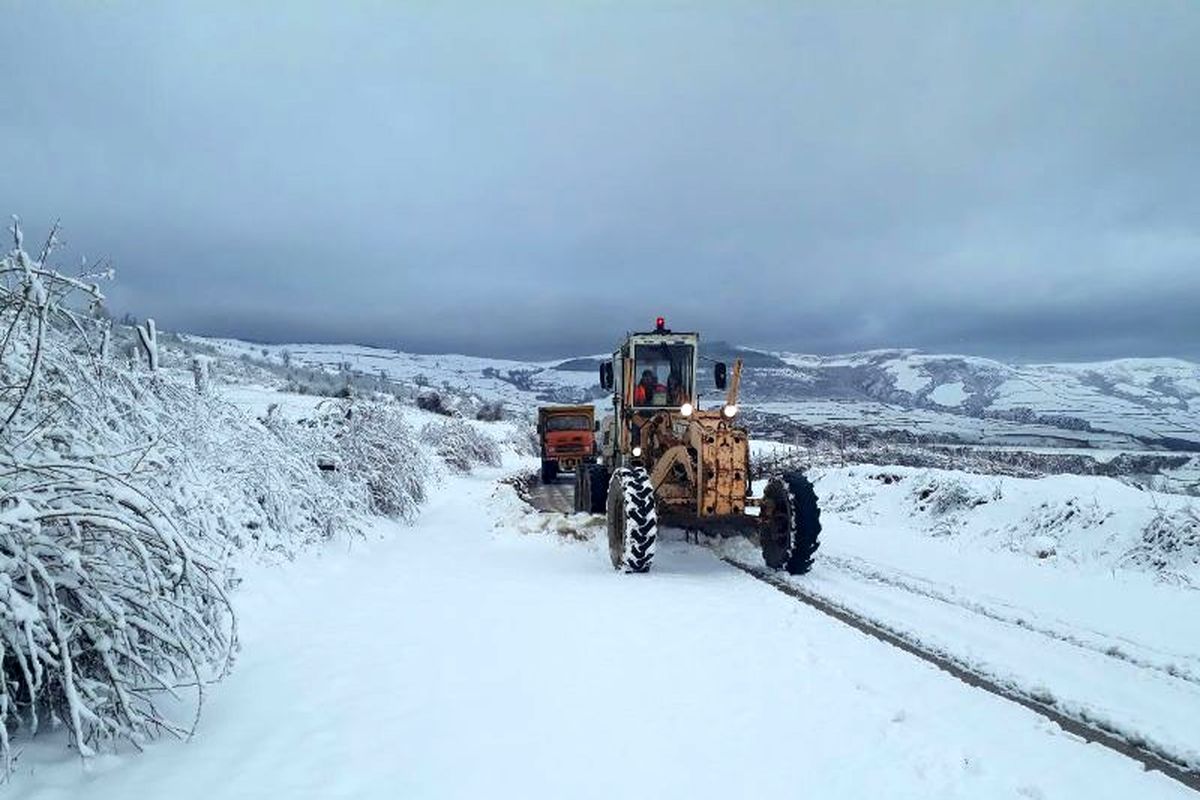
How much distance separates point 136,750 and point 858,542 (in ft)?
33.5

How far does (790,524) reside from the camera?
8.68m

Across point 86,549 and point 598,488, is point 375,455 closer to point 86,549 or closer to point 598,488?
point 598,488

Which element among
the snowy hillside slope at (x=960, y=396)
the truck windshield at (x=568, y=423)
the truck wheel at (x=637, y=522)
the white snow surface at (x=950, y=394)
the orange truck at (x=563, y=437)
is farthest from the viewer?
the white snow surface at (x=950, y=394)

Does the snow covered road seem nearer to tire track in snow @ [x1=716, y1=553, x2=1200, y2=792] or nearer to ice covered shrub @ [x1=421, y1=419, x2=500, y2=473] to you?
tire track in snow @ [x1=716, y1=553, x2=1200, y2=792]

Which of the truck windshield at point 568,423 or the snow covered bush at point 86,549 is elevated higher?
the snow covered bush at point 86,549

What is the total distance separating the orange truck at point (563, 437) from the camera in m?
26.7

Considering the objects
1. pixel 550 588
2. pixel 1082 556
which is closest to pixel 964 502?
pixel 1082 556

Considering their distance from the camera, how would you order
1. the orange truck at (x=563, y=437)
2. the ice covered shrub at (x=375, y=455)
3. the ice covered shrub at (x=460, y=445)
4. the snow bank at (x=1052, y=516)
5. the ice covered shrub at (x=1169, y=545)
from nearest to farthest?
the ice covered shrub at (x=1169, y=545)
the snow bank at (x=1052, y=516)
the ice covered shrub at (x=375, y=455)
the orange truck at (x=563, y=437)
the ice covered shrub at (x=460, y=445)

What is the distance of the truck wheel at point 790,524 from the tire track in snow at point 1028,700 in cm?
102

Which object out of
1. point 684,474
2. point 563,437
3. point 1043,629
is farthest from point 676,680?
point 563,437

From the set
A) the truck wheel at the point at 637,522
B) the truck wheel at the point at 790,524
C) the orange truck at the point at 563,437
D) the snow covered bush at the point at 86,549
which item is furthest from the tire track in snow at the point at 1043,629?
the orange truck at the point at 563,437

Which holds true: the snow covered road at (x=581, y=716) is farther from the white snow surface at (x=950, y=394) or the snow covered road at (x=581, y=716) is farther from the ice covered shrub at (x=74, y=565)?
the white snow surface at (x=950, y=394)

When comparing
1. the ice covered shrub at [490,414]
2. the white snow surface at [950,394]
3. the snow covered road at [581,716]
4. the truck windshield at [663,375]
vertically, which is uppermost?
the truck windshield at [663,375]

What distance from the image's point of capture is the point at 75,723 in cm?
320
